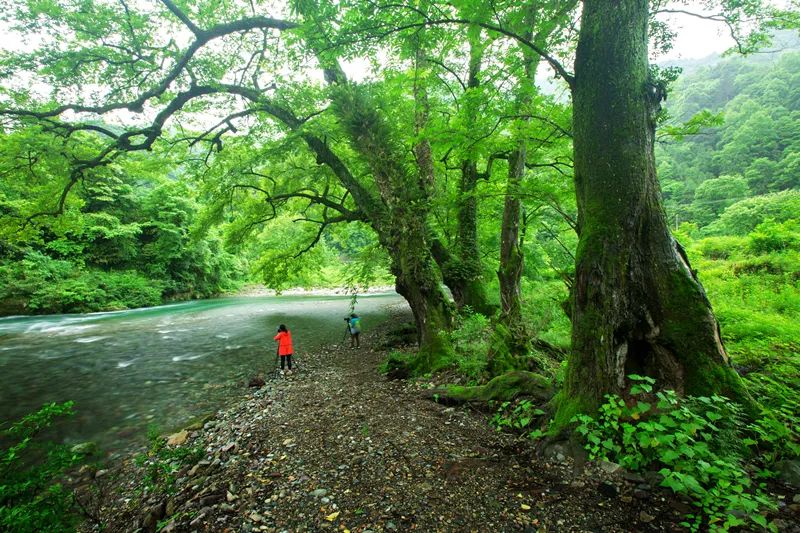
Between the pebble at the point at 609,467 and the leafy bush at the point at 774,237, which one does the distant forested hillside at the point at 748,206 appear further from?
the pebble at the point at 609,467

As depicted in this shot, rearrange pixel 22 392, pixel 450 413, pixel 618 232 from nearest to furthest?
pixel 618 232, pixel 450 413, pixel 22 392

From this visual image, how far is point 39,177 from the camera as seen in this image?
34.0ft

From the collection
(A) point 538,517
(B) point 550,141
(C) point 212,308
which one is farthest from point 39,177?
(C) point 212,308

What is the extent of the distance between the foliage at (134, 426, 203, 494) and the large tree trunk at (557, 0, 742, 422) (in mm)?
4987

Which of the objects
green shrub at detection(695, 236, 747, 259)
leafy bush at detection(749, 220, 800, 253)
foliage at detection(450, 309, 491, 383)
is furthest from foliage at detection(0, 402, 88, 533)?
green shrub at detection(695, 236, 747, 259)

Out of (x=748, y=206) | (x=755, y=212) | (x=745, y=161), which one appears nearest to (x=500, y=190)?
(x=755, y=212)

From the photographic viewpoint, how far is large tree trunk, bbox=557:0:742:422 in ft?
11.0

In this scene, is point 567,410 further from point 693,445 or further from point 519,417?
point 693,445

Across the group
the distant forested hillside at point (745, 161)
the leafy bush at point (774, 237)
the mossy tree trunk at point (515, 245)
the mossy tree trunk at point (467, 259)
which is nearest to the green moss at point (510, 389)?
the mossy tree trunk at point (515, 245)

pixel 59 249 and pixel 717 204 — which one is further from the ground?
pixel 717 204

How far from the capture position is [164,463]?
5.00 meters

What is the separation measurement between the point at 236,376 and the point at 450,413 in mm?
7587

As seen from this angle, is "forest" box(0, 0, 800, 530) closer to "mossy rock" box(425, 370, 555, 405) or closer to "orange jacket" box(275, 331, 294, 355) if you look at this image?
"mossy rock" box(425, 370, 555, 405)

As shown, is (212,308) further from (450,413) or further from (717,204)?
(717,204)
